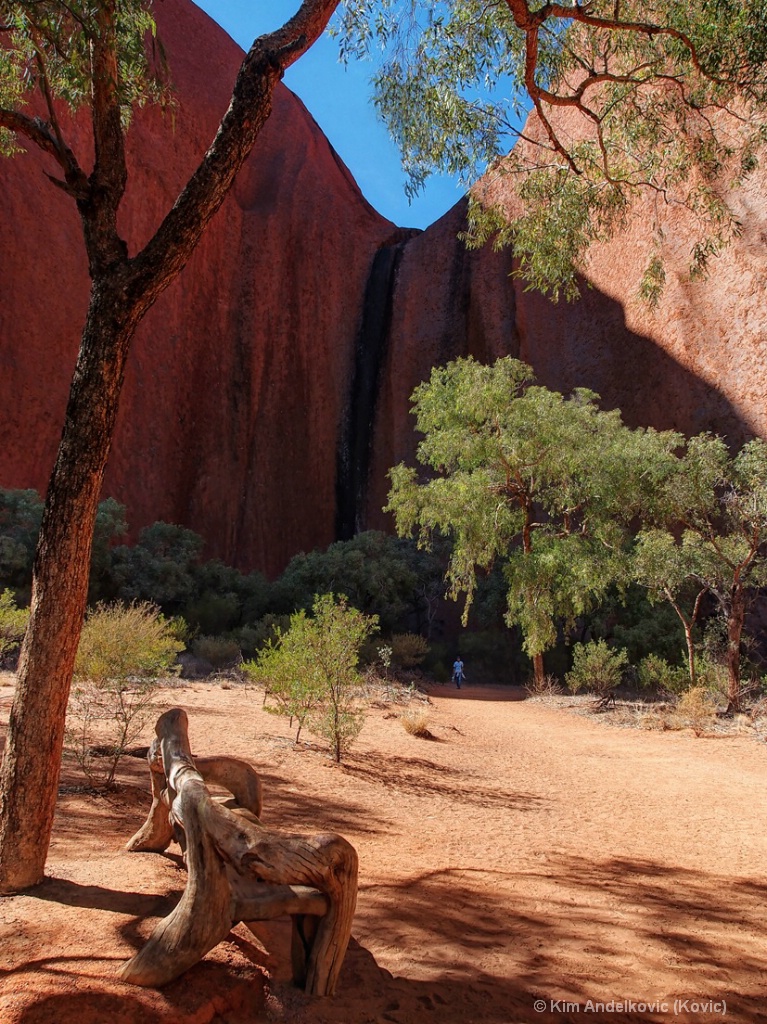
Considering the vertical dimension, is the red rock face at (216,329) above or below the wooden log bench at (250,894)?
above

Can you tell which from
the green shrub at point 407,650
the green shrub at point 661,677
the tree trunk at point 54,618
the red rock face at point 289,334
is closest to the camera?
the tree trunk at point 54,618

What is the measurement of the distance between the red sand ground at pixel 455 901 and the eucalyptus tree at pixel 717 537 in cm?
538

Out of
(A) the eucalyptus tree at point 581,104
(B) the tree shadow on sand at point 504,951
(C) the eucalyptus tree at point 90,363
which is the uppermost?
(A) the eucalyptus tree at point 581,104

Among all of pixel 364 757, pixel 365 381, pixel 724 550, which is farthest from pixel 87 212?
pixel 365 381

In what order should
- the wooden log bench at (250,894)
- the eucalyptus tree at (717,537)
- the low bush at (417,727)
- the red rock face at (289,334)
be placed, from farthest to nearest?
the red rock face at (289,334)
the eucalyptus tree at (717,537)
the low bush at (417,727)
the wooden log bench at (250,894)

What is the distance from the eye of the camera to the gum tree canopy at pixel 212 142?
3.09 m

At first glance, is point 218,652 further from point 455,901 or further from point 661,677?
point 455,901

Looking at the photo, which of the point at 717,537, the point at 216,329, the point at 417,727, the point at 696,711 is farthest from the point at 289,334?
the point at 417,727

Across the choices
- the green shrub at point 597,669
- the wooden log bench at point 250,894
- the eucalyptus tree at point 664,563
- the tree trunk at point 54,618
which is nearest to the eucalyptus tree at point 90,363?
the tree trunk at point 54,618

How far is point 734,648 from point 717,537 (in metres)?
2.16

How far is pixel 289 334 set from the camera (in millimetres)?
31344

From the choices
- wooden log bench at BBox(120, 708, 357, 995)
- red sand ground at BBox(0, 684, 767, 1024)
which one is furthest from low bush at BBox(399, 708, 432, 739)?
wooden log bench at BBox(120, 708, 357, 995)

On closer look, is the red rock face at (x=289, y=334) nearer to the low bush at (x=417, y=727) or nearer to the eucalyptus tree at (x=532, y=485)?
the eucalyptus tree at (x=532, y=485)

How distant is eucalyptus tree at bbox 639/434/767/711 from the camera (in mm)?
12375
